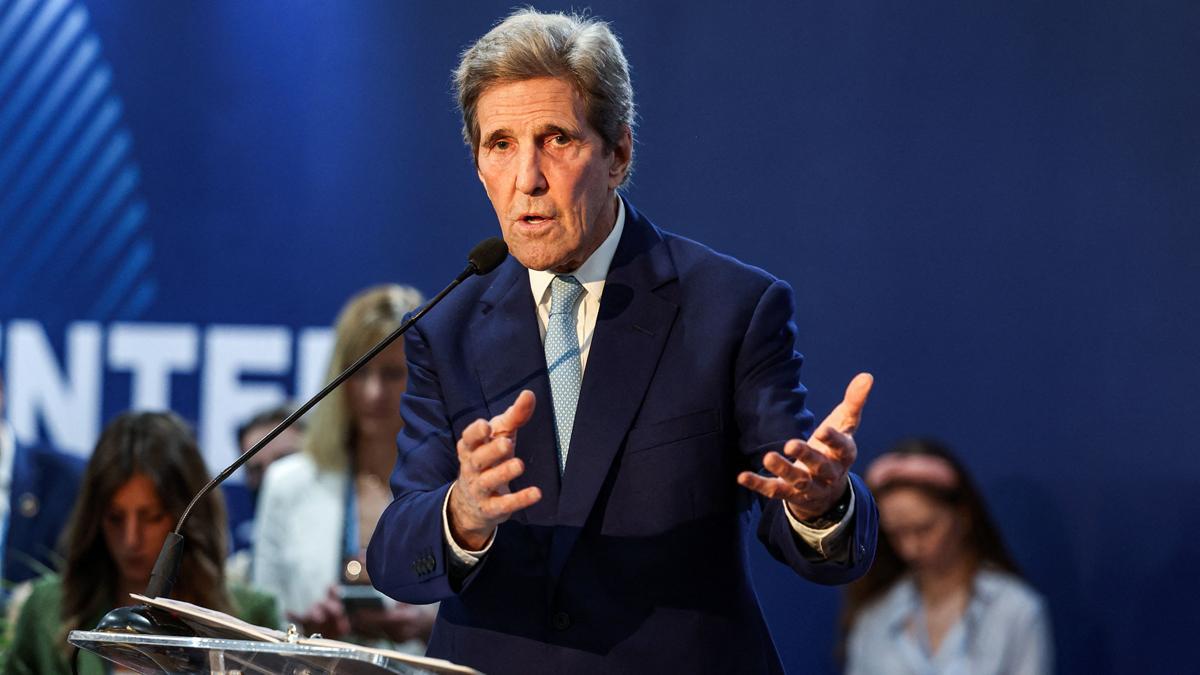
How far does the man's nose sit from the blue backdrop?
2.55m

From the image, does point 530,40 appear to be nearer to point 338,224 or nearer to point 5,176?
point 338,224

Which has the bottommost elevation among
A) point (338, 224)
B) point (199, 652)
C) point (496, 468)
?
point (199, 652)

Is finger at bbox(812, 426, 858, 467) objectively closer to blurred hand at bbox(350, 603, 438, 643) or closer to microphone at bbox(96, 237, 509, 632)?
microphone at bbox(96, 237, 509, 632)

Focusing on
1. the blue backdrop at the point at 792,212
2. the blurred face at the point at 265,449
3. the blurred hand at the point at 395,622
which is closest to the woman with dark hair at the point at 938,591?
the blue backdrop at the point at 792,212

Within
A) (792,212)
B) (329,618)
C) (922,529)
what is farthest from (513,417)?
(792,212)

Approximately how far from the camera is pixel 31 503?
182 inches

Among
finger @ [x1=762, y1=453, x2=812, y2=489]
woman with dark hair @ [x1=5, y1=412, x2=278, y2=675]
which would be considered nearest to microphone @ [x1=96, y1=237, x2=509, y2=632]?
finger @ [x1=762, y1=453, x2=812, y2=489]

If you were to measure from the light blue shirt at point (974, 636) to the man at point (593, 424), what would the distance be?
2121 mm

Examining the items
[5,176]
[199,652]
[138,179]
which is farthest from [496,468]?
[5,176]

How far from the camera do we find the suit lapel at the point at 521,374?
5.94ft

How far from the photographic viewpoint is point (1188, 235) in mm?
4062

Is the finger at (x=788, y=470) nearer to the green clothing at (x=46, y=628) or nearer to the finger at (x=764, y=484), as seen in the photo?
the finger at (x=764, y=484)

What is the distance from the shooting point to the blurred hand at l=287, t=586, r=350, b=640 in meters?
3.41

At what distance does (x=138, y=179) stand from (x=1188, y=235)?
327 centimetres
